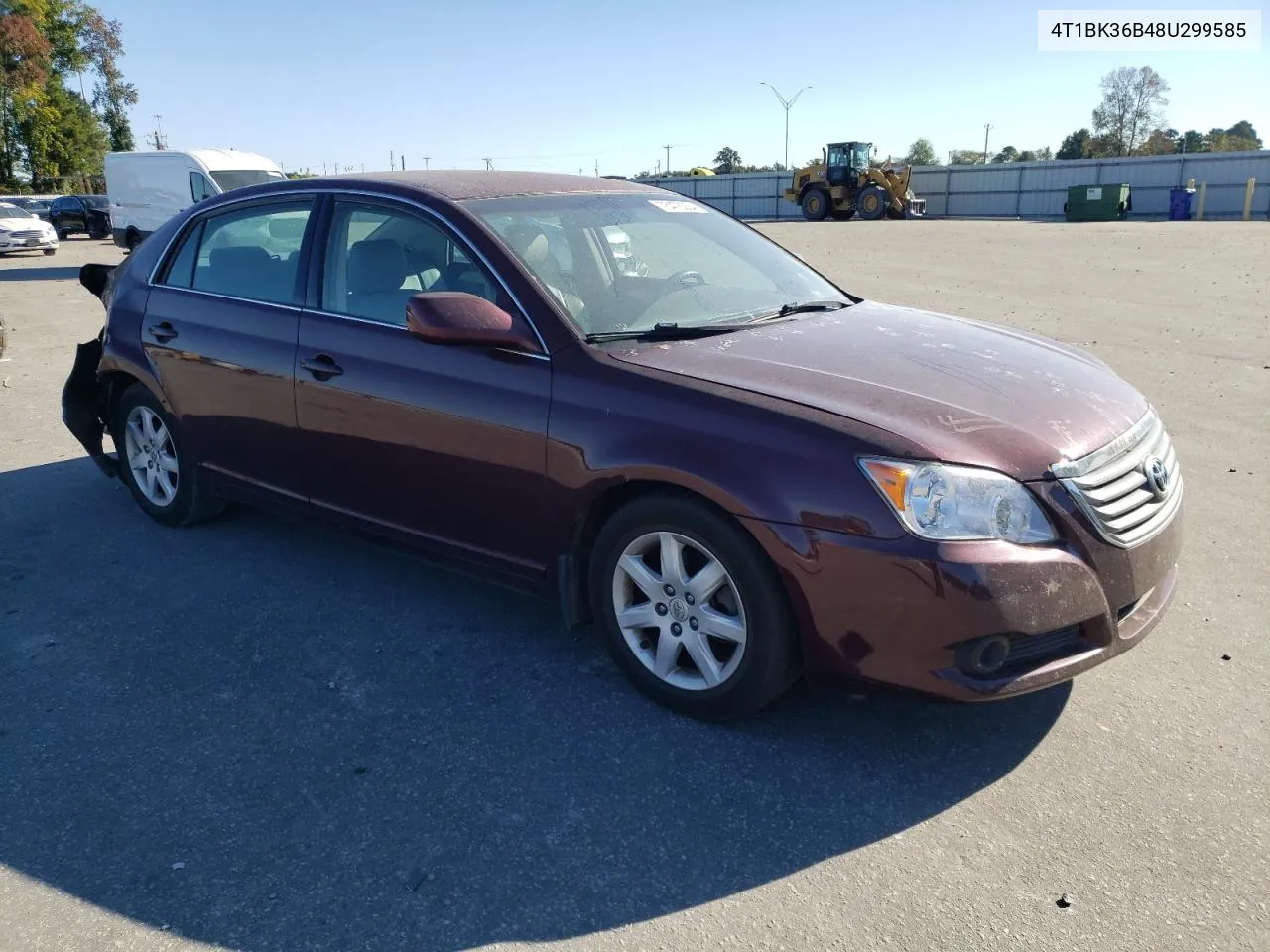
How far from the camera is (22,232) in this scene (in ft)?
88.8

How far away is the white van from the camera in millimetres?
21281

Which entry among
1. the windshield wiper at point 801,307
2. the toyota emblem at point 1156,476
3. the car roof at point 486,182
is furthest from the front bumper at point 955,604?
the car roof at point 486,182

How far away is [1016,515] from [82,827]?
9.01ft

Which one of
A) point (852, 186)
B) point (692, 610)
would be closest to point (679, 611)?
point (692, 610)

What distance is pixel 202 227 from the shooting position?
510 centimetres

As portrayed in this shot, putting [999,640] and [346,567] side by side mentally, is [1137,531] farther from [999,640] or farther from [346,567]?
[346,567]

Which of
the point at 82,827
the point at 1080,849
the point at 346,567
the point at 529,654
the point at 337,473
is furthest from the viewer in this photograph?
the point at 346,567

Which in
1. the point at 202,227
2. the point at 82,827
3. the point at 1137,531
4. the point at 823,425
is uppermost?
the point at 202,227

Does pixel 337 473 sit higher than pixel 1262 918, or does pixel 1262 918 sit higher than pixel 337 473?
pixel 337 473

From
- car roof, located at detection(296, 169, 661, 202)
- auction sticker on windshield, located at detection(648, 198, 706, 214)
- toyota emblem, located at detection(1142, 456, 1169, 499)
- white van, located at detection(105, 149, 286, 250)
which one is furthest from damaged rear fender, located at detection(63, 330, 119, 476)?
white van, located at detection(105, 149, 286, 250)

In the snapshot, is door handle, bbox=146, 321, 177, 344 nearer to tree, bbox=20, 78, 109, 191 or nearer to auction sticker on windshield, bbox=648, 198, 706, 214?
auction sticker on windshield, bbox=648, 198, 706, 214

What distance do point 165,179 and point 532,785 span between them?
22.3 meters

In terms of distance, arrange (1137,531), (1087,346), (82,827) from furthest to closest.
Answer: (1087,346)
(1137,531)
(82,827)

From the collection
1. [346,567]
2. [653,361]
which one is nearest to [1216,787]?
[653,361]
